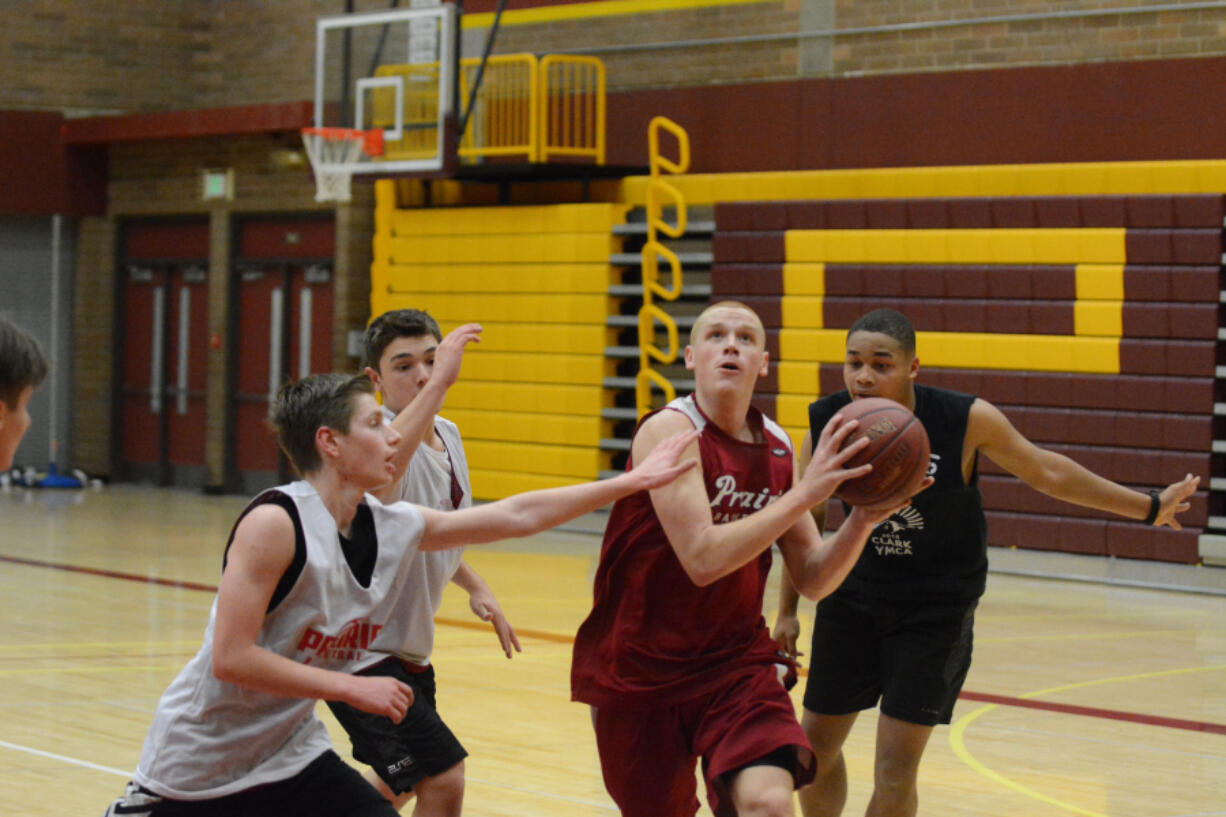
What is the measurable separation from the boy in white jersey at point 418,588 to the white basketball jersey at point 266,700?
583mm

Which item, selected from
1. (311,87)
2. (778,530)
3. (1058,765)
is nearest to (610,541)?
(778,530)

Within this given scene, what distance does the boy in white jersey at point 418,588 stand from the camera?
13.5 ft

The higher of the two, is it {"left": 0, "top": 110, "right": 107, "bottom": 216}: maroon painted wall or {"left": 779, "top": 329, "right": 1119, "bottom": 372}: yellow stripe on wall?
{"left": 0, "top": 110, "right": 107, "bottom": 216}: maroon painted wall

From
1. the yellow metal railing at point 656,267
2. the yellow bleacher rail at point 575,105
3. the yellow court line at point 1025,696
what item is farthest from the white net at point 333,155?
the yellow court line at point 1025,696

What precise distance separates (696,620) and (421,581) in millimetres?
773

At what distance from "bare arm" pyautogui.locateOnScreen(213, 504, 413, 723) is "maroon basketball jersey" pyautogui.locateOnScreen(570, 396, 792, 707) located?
0.76 meters

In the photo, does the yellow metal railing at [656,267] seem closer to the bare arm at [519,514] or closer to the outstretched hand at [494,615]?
the outstretched hand at [494,615]

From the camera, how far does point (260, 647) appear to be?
3.24 metres

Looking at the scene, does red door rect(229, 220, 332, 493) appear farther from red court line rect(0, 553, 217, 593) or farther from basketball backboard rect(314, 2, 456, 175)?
red court line rect(0, 553, 217, 593)

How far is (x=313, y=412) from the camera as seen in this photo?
3.40 meters

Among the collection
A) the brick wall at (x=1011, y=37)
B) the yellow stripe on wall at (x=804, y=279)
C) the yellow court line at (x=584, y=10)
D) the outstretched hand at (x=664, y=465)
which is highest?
the yellow court line at (x=584, y=10)

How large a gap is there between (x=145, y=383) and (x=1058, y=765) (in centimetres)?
1441

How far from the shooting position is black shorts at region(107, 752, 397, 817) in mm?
3359

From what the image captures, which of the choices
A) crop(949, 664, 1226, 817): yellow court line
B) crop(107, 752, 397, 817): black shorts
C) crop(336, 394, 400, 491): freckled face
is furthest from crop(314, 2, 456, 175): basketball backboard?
crop(107, 752, 397, 817): black shorts
